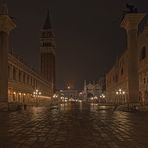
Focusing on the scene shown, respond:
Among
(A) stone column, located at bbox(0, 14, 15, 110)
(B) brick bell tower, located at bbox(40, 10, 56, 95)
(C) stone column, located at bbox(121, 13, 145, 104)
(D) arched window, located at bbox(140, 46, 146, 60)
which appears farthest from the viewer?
(B) brick bell tower, located at bbox(40, 10, 56, 95)

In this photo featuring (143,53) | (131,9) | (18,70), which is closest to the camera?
(131,9)

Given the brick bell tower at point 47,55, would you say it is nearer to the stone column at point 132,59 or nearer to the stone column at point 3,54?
the stone column at point 3,54

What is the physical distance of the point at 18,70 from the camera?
70.6 meters

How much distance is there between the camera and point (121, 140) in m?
12.2

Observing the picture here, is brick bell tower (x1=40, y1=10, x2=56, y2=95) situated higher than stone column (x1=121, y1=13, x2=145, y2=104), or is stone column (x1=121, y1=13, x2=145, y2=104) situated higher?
brick bell tower (x1=40, y1=10, x2=56, y2=95)

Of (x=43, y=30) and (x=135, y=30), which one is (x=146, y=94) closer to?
(x=135, y=30)

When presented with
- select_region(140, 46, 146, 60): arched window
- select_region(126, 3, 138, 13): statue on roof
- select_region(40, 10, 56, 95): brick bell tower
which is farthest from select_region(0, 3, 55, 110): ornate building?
select_region(140, 46, 146, 60): arched window

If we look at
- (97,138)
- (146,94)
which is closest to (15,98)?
(146,94)

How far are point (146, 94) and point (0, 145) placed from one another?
51.1 metres

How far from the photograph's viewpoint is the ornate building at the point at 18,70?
39.8 m

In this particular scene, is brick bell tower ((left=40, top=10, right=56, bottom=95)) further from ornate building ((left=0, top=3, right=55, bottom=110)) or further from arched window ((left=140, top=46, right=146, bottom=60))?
arched window ((left=140, top=46, right=146, bottom=60))

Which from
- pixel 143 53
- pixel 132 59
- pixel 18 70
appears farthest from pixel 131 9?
pixel 18 70

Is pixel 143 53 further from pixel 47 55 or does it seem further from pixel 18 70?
pixel 47 55

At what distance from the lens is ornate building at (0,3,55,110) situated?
131 feet
